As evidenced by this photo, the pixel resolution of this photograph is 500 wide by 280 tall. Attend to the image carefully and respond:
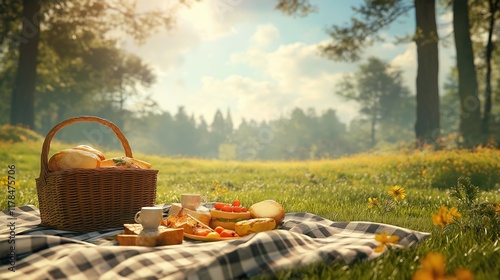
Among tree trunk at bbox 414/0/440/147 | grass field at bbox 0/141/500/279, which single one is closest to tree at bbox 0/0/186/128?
grass field at bbox 0/141/500/279

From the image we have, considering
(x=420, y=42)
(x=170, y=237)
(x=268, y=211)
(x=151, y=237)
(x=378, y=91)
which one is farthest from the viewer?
(x=378, y=91)

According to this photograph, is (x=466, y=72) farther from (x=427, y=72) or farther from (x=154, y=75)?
(x=154, y=75)

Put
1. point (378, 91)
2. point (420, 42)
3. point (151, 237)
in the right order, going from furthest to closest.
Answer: point (378, 91), point (420, 42), point (151, 237)

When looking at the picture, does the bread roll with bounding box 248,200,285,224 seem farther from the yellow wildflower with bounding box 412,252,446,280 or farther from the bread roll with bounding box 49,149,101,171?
the yellow wildflower with bounding box 412,252,446,280

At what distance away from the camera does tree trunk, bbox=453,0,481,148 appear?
16.6 m

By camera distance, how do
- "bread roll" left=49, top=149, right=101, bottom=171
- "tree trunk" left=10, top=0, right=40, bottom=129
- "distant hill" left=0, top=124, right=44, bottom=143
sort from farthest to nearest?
"tree trunk" left=10, top=0, right=40, bottom=129, "distant hill" left=0, top=124, right=44, bottom=143, "bread roll" left=49, top=149, right=101, bottom=171

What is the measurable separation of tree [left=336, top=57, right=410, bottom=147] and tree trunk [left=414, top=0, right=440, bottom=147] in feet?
139

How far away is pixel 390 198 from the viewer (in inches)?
273

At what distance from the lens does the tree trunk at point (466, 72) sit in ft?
54.4

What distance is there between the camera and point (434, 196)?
23.1ft

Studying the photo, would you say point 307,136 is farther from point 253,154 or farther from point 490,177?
point 490,177

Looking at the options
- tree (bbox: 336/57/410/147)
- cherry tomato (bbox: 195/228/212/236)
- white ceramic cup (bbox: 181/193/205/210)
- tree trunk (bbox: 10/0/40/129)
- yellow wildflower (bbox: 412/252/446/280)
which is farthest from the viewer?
tree (bbox: 336/57/410/147)

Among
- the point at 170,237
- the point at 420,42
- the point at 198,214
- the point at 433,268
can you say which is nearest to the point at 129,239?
the point at 170,237

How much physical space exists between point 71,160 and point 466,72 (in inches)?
614
